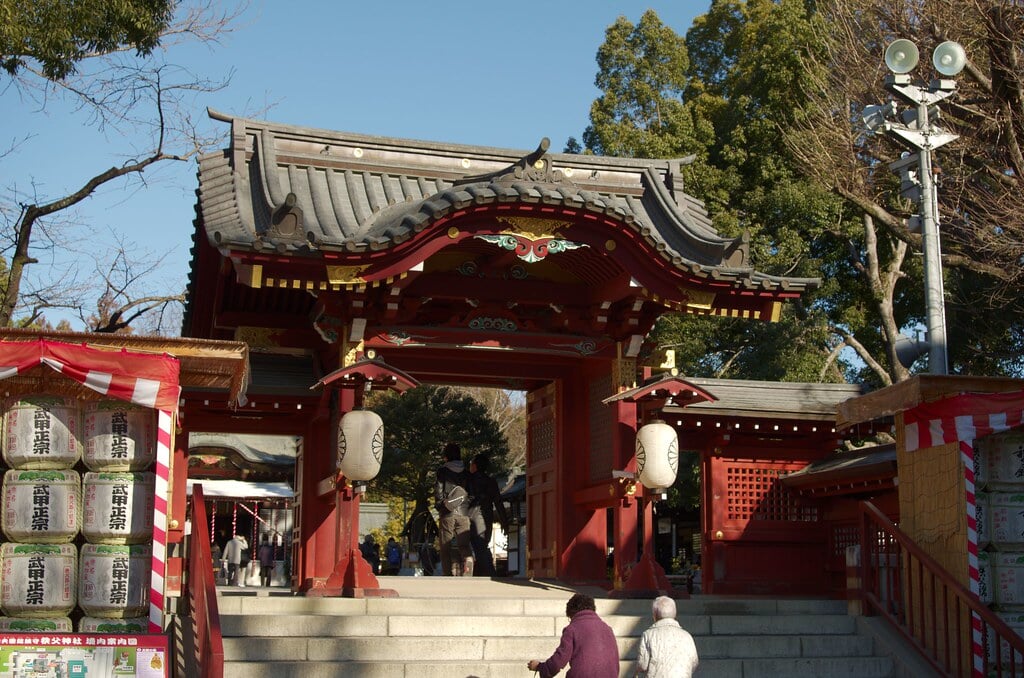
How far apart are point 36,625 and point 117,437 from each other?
1.34 metres

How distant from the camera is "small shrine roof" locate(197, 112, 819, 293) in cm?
1088

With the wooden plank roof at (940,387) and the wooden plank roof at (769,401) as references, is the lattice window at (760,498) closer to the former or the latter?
the wooden plank roof at (769,401)

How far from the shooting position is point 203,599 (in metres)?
8.38

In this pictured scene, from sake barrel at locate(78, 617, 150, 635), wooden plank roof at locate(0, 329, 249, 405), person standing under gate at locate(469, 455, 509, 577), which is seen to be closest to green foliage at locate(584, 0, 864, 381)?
person standing under gate at locate(469, 455, 509, 577)

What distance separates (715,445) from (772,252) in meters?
10.1

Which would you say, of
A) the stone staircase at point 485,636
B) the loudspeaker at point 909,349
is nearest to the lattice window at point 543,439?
the stone staircase at point 485,636

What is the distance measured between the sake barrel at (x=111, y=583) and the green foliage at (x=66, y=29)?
778 cm

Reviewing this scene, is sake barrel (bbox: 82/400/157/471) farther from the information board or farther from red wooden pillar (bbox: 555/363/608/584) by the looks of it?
red wooden pillar (bbox: 555/363/608/584)

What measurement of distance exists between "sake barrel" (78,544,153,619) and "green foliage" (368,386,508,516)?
17.5 m

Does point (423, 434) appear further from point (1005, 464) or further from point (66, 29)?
point (1005, 464)

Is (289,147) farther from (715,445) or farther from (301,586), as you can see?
(715,445)

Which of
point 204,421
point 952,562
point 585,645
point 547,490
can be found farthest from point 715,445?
point 585,645

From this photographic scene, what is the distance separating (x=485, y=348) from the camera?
487 inches

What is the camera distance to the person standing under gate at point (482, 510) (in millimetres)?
14078
